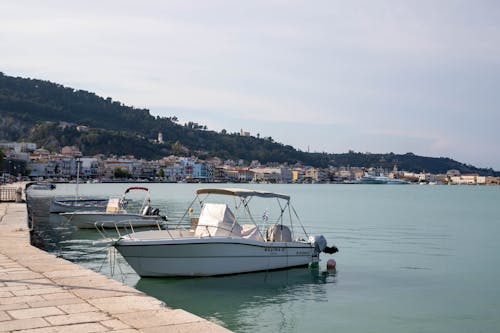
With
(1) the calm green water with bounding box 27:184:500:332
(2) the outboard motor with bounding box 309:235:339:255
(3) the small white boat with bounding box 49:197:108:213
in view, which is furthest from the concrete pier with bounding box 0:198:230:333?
(3) the small white boat with bounding box 49:197:108:213

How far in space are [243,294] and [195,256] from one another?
5.97 feet

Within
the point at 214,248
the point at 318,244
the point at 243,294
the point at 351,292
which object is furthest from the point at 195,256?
the point at 318,244

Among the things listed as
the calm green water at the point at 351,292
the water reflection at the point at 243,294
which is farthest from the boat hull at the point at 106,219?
the water reflection at the point at 243,294

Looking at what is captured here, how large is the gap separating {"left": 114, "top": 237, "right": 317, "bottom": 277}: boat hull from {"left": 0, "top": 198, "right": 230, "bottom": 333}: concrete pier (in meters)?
3.55

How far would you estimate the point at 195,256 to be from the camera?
53.8 ft

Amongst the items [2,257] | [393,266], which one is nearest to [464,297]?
[393,266]

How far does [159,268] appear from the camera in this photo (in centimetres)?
1619

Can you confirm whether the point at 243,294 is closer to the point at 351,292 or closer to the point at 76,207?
the point at 351,292

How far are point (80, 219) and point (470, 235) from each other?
77.7 ft

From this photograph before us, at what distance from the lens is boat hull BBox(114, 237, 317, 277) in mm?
15984

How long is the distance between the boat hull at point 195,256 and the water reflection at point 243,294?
0.25m

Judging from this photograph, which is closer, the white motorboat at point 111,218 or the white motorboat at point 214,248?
the white motorboat at point 214,248

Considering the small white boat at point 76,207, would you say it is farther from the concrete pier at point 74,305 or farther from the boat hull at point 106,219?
the concrete pier at point 74,305

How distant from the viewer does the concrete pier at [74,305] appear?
7.58 m
